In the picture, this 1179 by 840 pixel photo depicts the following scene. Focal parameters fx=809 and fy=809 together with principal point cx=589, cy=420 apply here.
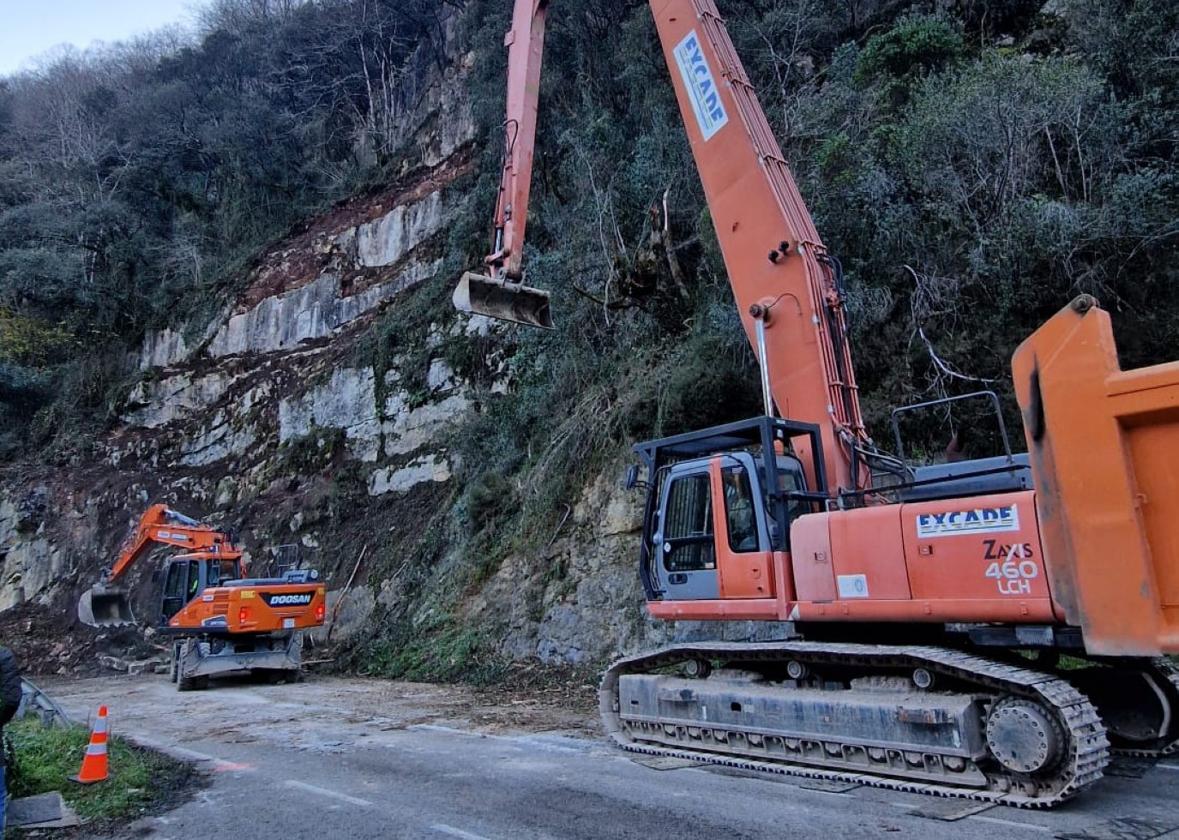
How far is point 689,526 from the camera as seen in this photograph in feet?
23.5

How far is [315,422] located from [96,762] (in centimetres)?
1721

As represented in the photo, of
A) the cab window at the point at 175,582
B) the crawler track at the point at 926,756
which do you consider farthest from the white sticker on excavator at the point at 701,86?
the cab window at the point at 175,582

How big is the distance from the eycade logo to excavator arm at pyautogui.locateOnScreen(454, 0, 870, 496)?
1255 millimetres

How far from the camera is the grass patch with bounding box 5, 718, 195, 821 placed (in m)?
6.00

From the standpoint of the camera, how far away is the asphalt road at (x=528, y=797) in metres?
4.87

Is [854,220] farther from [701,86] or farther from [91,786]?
[91,786]

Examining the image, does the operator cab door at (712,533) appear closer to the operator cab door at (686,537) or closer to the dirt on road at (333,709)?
the operator cab door at (686,537)

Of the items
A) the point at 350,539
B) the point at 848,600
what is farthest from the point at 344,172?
the point at 848,600

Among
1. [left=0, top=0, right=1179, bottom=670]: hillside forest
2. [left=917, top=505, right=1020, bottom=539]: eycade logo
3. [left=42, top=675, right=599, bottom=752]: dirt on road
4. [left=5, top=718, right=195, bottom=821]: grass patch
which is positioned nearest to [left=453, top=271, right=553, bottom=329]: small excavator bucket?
[left=0, top=0, right=1179, bottom=670]: hillside forest

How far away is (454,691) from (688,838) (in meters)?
7.98

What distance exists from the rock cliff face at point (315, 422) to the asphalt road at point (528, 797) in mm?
5889

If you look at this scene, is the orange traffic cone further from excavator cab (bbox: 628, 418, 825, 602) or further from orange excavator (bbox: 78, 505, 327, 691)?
orange excavator (bbox: 78, 505, 327, 691)

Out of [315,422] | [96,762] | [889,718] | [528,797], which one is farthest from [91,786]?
[315,422]

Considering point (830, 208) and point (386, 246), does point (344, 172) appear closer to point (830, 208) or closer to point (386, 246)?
point (386, 246)
